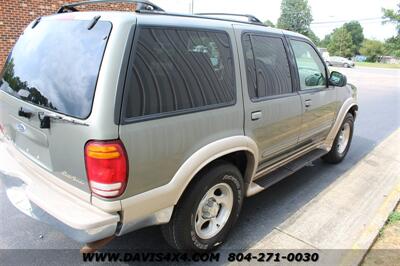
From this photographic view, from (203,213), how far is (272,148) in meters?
1.05

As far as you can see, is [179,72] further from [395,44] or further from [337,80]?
[395,44]

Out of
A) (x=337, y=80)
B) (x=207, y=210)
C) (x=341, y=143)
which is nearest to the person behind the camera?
(x=207, y=210)

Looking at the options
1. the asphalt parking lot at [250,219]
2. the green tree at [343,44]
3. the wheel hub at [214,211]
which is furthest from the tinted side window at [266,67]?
the green tree at [343,44]

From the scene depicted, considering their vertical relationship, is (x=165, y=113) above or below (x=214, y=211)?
above

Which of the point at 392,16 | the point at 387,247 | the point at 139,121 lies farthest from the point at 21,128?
the point at 392,16

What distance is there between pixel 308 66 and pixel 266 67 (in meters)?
1.13

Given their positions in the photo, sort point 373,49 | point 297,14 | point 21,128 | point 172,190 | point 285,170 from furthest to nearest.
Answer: point 297,14 < point 373,49 < point 285,170 < point 21,128 < point 172,190

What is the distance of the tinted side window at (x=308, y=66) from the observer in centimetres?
407

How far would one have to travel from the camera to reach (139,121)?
2277 mm

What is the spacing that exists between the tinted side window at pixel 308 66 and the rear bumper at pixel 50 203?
2.75 metres

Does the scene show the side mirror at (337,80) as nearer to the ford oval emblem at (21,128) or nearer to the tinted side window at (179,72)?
the tinted side window at (179,72)

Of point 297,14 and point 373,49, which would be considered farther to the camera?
point 297,14

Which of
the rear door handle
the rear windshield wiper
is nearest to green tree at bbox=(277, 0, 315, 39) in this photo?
the rear door handle

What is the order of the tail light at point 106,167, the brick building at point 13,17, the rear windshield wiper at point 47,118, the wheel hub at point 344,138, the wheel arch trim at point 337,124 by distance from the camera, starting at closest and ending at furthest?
the tail light at point 106,167, the rear windshield wiper at point 47,118, the wheel arch trim at point 337,124, the wheel hub at point 344,138, the brick building at point 13,17
